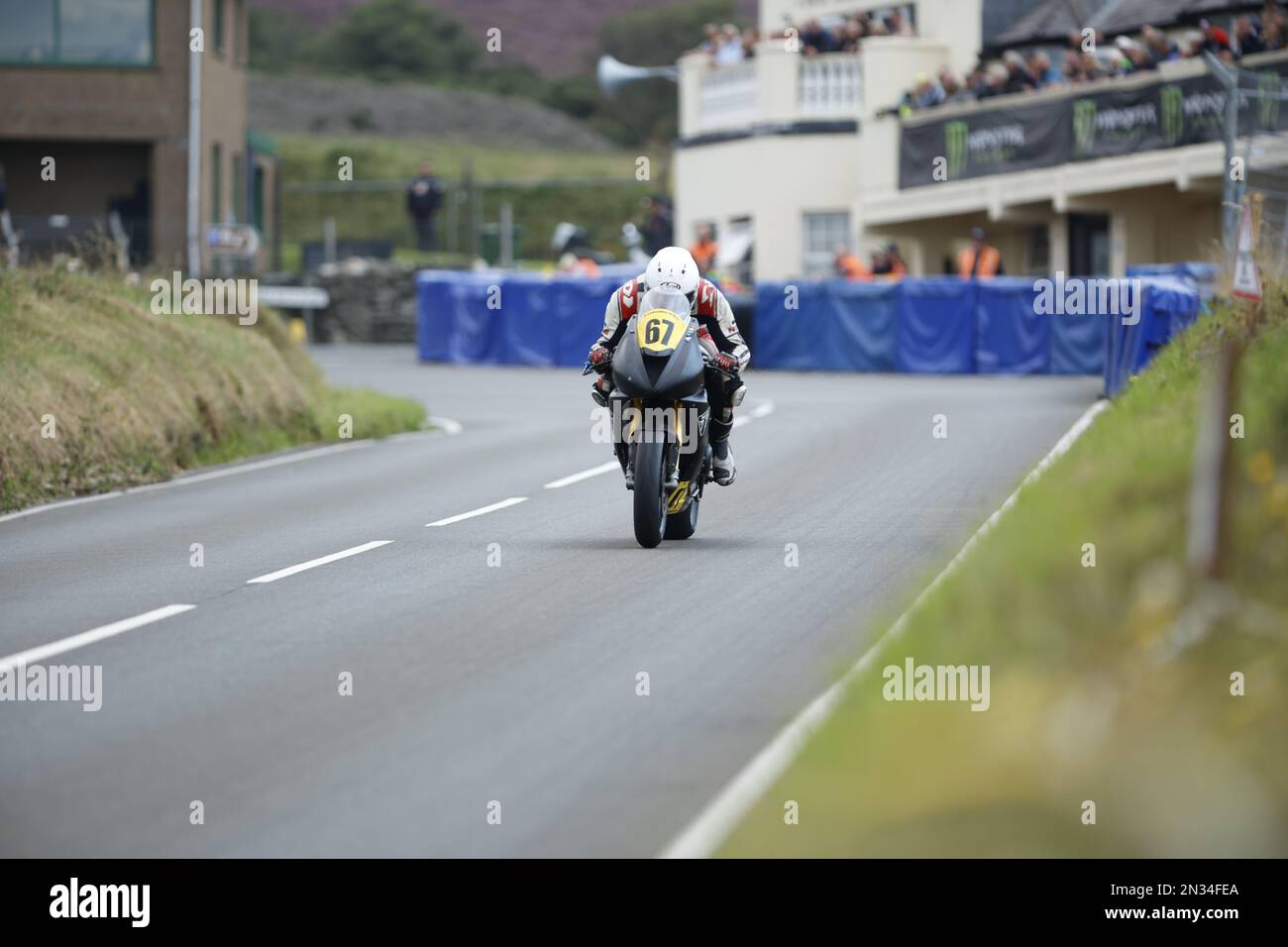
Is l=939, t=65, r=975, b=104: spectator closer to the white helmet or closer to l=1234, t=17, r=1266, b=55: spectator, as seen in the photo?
l=1234, t=17, r=1266, b=55: spectator

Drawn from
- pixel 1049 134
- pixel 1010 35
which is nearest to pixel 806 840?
pixel 1049 134

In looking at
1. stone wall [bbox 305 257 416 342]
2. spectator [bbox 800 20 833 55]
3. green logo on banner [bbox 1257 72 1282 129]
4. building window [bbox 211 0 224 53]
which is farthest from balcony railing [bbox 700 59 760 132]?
green logo on banner [bbox 1257 72 1282 129]

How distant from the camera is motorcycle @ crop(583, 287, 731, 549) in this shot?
1298 cm

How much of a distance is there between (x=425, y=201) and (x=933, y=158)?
12.3m

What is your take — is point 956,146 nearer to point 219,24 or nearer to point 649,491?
point 219,24

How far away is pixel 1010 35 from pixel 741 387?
3385cm

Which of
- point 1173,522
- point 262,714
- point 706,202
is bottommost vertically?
point 262,714

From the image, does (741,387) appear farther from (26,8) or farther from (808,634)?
(26,8)

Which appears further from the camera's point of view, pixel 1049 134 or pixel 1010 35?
pixel 1010 35

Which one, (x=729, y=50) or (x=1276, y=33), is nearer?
(x=1276, y=33)

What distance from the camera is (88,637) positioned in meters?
10.4

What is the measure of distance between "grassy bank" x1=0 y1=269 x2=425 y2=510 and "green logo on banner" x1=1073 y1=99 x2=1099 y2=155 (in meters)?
15.0

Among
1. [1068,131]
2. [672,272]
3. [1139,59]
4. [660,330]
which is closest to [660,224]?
[1068,131]

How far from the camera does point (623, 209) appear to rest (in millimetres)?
79625
